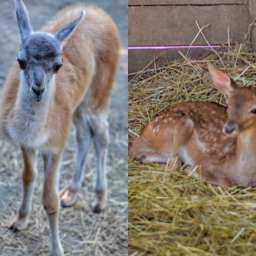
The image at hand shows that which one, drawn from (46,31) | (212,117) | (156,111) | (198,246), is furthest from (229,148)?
(46,31)

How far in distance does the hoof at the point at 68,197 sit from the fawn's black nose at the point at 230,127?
569 millimetres

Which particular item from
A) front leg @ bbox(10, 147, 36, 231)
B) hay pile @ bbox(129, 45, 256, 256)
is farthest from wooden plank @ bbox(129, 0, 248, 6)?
front leg @ bbox(10, 147, 36, 231)

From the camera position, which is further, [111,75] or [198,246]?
[111,75]

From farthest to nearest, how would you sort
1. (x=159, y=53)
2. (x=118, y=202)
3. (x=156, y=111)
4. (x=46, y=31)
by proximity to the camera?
(x=159, y=53)
(x=156, y=111)
(x=118, y=202)
(x=46, y=31)

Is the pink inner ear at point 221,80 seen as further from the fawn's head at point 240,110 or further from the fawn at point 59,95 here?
the fawn at point 59,95

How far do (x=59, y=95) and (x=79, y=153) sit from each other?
25 centimetres

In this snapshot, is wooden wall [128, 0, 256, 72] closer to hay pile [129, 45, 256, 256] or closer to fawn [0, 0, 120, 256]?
hay pile [129, 45, 256, 256]

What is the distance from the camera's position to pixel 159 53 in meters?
3.61

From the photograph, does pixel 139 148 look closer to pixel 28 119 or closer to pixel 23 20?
pixel 28 119

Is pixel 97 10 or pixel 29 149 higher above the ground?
pixel 97 10

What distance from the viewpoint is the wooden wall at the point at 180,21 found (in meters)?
3.57

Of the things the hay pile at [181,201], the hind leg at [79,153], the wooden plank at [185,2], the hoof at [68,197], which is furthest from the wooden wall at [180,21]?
the hoof at [68,197]

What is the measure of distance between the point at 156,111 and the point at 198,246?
1027mm

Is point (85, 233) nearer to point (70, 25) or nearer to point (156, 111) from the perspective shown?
point (70, 25)
